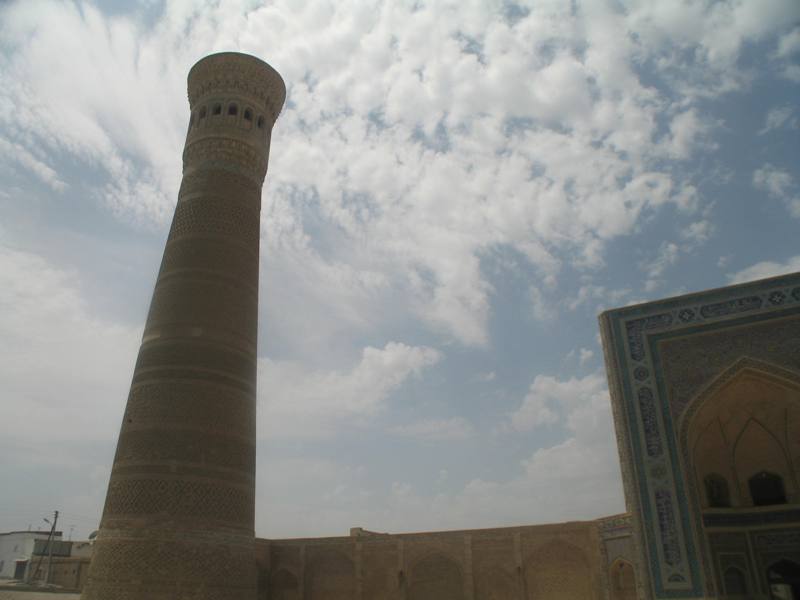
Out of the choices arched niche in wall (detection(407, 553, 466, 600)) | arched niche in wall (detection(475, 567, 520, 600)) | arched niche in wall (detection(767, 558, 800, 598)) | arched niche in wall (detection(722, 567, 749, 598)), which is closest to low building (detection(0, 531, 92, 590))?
arched niche in wall (detection(407, 553, 466, 600))

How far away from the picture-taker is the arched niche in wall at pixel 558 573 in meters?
12.7

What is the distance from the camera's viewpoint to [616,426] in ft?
30.3

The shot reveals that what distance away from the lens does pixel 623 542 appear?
10.9 metres

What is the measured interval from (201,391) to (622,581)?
325 inches

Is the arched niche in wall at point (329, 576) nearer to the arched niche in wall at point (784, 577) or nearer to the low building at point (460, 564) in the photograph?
the low building at point (460, 564)

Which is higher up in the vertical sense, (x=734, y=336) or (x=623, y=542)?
(x=734, y=336)

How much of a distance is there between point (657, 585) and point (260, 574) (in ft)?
34.5

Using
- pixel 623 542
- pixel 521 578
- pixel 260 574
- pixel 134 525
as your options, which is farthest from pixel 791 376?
pixel 260 574

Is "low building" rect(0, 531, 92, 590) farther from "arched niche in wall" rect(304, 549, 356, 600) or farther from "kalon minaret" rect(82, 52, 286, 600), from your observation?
"kalon minaret" rect(82, 52, 286, 600)

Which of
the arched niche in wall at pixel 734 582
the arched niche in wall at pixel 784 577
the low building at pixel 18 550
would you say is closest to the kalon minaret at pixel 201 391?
the arched niche in wall at pixel 734 582

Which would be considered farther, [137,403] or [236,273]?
[236,273]

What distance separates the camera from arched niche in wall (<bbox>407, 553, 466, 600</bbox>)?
46.2ft

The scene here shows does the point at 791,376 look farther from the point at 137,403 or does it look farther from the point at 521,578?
the point at 137,403

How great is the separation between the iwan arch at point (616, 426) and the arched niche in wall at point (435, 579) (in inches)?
23.8
